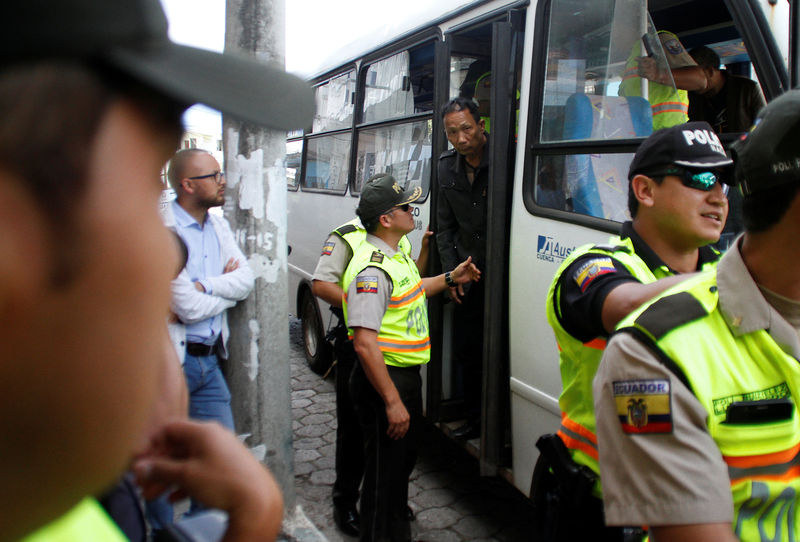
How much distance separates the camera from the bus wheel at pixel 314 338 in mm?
6324

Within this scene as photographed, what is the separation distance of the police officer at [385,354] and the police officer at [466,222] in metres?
0.64

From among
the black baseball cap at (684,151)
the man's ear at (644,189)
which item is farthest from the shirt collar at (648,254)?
the black baseball cap at (684,151)

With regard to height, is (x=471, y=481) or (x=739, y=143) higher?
(x=739, y=143)

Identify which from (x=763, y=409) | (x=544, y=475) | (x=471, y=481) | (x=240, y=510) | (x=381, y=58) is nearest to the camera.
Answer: (x=240, y=510)

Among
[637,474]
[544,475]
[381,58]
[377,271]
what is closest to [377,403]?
[377,271]

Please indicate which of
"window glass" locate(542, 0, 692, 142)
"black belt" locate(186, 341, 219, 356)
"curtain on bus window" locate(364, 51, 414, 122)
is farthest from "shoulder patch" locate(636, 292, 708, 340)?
"curtain on bus window" locate(364, 51, 414, 122)

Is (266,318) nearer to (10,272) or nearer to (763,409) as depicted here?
(763,409)

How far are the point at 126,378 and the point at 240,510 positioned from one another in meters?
0.38

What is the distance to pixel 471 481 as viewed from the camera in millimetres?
4340

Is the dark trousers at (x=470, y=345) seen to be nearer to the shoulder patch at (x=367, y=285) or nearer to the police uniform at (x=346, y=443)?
the police uniform at (x=346, y=443)

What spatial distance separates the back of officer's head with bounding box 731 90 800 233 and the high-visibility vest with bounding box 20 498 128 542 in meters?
1.34

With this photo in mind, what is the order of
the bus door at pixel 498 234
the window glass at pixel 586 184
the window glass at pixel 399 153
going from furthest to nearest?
1. the window glass at pixel 399 153
2. the bus door at pixel 498 234
3. the window glass at pixel 586 184

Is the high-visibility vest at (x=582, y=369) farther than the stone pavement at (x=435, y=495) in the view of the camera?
No

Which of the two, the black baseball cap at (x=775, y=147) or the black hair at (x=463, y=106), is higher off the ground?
the black hair at (x=463, y=106)
